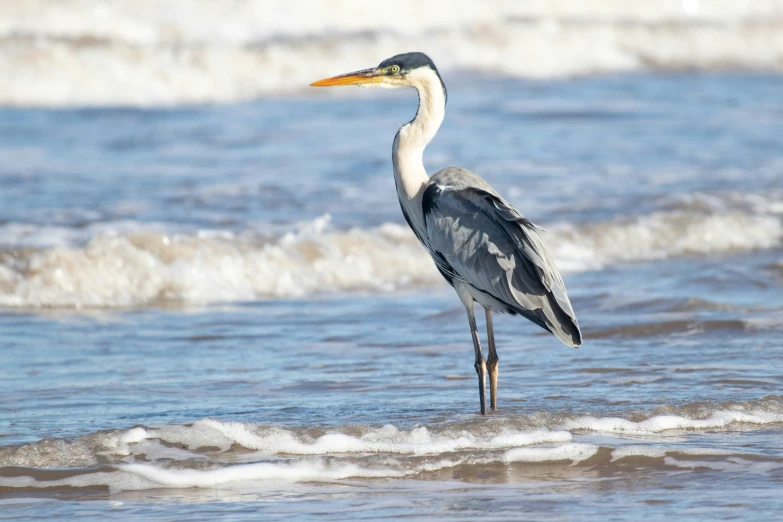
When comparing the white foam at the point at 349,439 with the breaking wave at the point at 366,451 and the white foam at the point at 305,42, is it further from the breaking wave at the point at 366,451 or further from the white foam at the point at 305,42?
the white foam at the point at 305,42

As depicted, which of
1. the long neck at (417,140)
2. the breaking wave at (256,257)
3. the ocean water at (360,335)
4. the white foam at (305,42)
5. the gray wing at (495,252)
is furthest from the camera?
the white foam at (305,42)

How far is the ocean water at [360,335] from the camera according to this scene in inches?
189

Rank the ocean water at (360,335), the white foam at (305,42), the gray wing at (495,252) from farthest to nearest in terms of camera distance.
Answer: the white foam at (305,42) < the gray wing at (495,252) < the ocean water at (360,335)

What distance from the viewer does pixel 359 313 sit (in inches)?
324

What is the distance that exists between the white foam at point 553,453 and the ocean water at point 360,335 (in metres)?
0.02

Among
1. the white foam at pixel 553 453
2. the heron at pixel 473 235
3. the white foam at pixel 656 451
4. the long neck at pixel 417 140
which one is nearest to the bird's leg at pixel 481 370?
the heron at pixel 473 235

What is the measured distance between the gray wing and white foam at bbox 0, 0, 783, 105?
14.8 meters

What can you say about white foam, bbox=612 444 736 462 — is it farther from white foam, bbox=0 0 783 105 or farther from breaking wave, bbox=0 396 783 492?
white foam, bbox=0 0 783 105

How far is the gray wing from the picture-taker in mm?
5629

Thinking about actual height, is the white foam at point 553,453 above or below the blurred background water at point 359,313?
below

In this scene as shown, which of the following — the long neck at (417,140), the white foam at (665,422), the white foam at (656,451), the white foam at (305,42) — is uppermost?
the white foam at (305,42)

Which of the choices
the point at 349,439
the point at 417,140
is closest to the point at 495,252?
the point at 417,140

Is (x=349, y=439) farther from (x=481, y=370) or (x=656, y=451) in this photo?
(x=656, y=451)

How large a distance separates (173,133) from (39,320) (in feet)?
27.3
